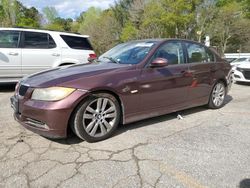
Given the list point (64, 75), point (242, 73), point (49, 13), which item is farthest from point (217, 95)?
point (49, 13)

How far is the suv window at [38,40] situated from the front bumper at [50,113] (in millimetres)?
4175

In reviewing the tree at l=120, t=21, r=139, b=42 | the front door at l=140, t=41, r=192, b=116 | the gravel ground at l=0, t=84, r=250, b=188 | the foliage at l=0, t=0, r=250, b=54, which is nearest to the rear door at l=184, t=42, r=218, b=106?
the front door at l=140, t=41, r=192, b=116

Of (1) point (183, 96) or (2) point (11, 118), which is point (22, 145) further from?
(1) point (183, 96)

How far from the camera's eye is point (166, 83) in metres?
4.62

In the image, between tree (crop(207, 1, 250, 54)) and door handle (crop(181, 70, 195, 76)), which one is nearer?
door handle (crop(181, 70, 195, 76))

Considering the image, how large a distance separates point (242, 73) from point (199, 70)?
5.46m

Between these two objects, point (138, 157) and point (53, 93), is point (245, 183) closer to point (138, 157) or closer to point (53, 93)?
point (138, 157)

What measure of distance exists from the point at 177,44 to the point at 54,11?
5975cm

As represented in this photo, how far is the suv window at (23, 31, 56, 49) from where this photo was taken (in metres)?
7.49

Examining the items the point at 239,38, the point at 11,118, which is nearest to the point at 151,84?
the point at 11,118

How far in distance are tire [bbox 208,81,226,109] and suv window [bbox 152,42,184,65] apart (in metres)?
1.27

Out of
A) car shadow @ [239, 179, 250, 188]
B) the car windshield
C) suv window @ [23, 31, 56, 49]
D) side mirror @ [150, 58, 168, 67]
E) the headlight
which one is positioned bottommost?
car shadow @ [239, 179, 250, 188]

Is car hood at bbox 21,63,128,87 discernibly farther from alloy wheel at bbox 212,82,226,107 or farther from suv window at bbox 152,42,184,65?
alloy wheel at bbox 212,82,226,107

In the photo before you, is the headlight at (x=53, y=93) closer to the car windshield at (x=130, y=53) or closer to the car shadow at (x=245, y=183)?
the car windshield at (x=130, y=53)
